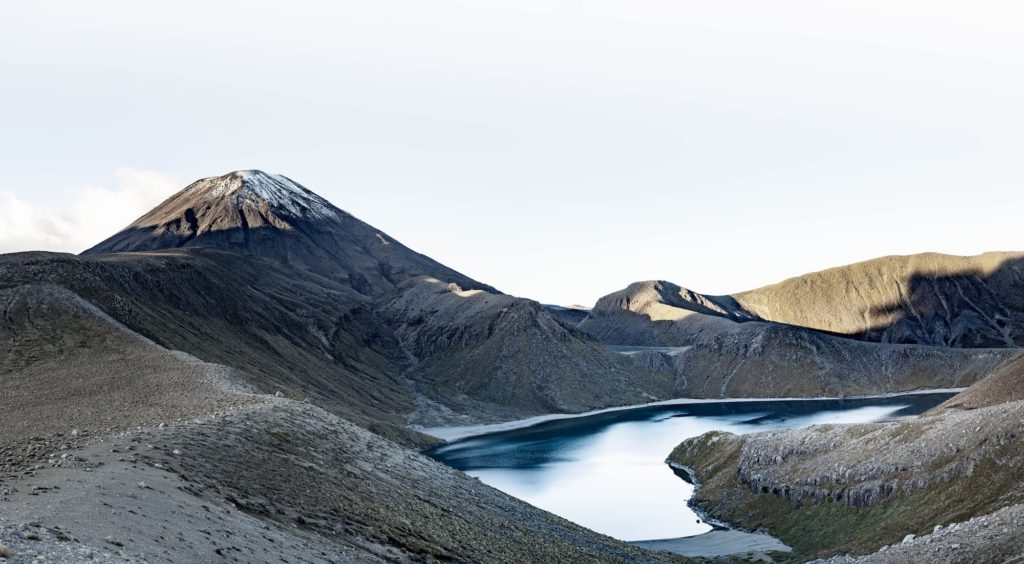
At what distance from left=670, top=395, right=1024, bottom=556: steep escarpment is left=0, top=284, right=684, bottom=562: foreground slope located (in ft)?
58.8

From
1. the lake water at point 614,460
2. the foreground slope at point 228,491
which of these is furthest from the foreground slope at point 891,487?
the foreground slope at point 228,491

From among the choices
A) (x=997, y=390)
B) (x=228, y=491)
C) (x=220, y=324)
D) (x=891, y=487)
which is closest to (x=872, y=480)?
(x=891, y=487)

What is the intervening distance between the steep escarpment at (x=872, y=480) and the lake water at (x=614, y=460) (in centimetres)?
777

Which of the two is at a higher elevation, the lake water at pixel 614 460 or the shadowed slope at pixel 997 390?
the shadowed slope at pixel 997 390

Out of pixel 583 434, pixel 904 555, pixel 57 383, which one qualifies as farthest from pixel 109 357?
pixel 583 434

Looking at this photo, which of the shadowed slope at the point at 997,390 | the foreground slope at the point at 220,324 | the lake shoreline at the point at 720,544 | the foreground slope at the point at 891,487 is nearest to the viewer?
the foreground slope at the point at 891,487

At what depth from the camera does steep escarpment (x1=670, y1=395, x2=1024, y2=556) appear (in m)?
54.4

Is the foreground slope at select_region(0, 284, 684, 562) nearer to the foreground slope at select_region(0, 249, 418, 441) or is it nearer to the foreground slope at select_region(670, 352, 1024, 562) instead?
the foreground slope at select_region(670, 352, 1024, 562)

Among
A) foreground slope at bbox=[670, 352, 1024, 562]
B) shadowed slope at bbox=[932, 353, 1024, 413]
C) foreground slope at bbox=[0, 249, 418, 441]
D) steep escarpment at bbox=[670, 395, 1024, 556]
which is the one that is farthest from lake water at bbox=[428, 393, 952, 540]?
shadowed slope at bbox=[932, 353, 1024, 413]

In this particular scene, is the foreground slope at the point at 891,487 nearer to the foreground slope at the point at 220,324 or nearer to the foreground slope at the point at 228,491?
the foreground slope at the point at 228,491

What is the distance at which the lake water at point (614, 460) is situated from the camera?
291ft

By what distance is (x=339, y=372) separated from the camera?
17788 centimetres

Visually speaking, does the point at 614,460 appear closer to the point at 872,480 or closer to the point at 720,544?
the point at 720,544

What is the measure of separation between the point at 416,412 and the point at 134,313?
6884 centimetres
